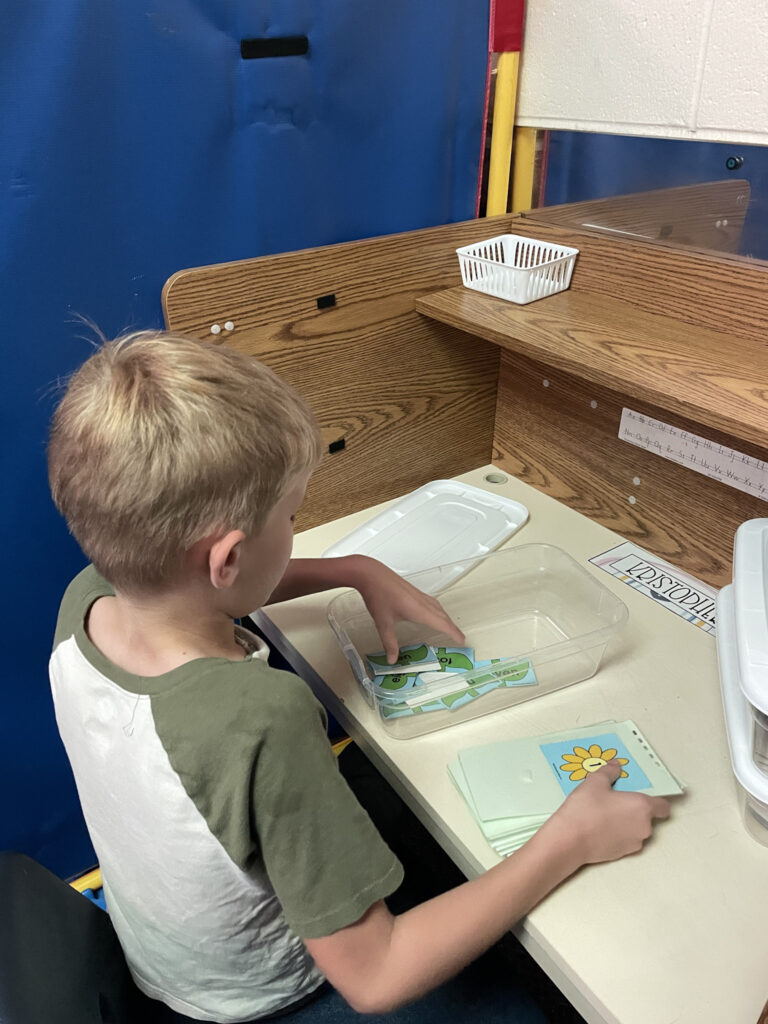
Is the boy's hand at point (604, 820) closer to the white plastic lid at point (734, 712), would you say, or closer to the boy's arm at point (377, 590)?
the white plastic lid at point (734, 712)

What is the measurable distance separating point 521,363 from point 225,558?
32.7 inches

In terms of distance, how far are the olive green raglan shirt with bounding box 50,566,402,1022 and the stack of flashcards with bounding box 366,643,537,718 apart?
0.74 ft

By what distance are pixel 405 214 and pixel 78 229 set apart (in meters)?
0.47

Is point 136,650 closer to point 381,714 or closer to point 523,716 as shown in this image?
point 381,714

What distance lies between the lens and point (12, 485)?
0.97 m

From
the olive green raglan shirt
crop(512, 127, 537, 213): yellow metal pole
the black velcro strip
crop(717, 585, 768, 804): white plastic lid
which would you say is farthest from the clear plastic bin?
the black velcro strip

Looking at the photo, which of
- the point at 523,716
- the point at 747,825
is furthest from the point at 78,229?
the point at 747,825

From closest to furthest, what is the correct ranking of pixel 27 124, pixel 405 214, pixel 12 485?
pixel 27 124 < pixel 12 485 < pixel 405 214

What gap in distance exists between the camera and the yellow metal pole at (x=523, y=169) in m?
1.16

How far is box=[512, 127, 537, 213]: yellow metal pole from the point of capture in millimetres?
1157

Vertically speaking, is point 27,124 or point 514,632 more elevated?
point 27,124

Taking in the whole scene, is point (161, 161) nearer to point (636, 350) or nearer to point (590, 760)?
point (636, 350)

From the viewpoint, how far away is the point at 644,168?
1.26 meters

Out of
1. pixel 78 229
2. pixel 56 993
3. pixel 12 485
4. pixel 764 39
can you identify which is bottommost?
pixel 56 993
